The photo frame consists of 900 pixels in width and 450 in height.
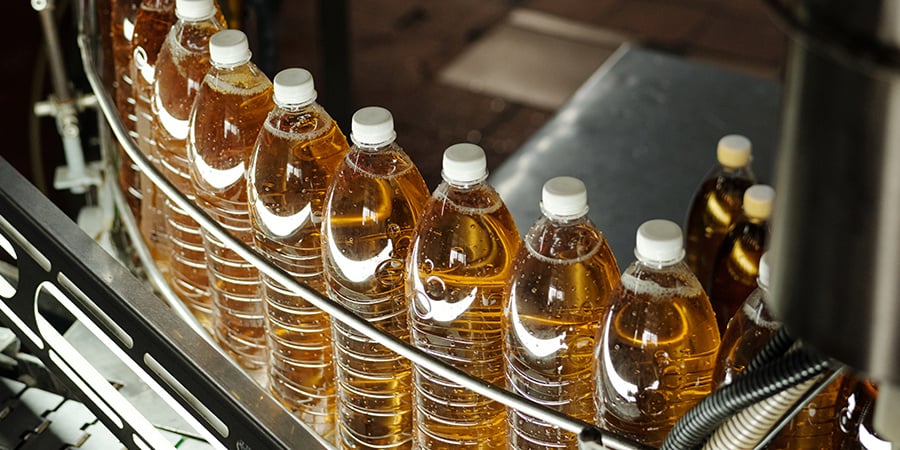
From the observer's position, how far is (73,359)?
94 centimetres

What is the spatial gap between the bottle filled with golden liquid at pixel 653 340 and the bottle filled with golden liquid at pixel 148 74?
1.69ft

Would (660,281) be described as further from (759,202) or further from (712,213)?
(712,213)

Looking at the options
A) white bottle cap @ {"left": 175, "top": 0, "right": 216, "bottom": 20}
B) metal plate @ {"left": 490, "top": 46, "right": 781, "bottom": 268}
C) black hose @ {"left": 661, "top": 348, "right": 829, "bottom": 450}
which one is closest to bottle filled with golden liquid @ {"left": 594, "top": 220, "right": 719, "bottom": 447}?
black hose @ {"left": 661, "top": 348, "right": 829, "bottom": 450}

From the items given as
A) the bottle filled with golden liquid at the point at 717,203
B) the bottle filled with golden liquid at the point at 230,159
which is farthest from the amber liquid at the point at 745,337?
→ the bottle filled with golden liquid at the point at 230,159

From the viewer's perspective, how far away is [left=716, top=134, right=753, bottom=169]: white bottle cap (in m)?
1.02

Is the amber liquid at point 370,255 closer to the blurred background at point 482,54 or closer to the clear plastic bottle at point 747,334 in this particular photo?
the clear plastic bottle at point 747,334

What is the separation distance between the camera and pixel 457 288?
77cm

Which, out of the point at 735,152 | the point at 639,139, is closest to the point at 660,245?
the point at 735,152

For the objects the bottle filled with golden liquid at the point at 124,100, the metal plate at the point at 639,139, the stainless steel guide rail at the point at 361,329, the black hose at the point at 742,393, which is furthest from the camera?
the metal plate at the point at 639,139

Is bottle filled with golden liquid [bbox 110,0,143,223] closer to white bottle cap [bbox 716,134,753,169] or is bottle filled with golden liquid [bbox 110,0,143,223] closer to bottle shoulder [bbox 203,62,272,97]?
bottle shoulder [bbox 203,62,272,97]

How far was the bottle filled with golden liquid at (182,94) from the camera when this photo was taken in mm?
948

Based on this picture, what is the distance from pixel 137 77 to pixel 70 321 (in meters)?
0.25

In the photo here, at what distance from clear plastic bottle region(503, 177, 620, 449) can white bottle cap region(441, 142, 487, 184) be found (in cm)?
5

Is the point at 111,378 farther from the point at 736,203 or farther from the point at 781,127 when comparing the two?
the point at 781,127
